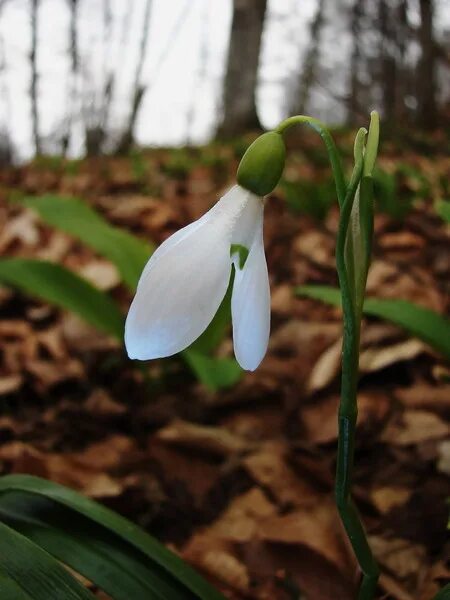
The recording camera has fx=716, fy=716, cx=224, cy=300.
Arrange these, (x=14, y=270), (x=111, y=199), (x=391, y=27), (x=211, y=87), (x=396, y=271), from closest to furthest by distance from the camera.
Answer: (x=14, y=270) → (x=396, y=271) → (x=111, y=199) → (x=391, y=27) → (x=211, y=87)

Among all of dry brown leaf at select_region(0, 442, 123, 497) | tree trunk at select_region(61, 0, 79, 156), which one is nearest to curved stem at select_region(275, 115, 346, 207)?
dry brown leaf at select_region(0, 442, 123, 497)

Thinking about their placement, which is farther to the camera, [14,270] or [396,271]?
[396,271]

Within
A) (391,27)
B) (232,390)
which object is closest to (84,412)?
(232,390)

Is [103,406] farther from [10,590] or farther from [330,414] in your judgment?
[10,590]

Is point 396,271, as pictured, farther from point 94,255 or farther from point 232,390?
point 94,255

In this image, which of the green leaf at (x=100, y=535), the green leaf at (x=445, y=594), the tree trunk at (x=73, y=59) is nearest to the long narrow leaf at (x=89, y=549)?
the green leaf at (x=100, y=535)

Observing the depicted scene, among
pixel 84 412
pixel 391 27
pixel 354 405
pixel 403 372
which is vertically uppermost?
pixel 391 27
